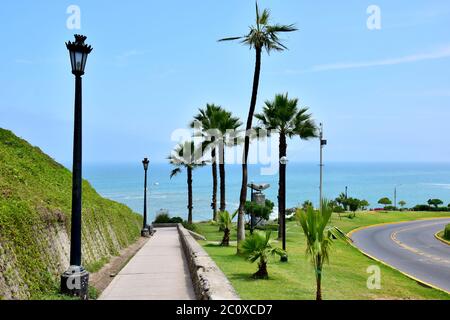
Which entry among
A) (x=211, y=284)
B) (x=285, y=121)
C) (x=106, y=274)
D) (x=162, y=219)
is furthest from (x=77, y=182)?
(x=162, y=219)

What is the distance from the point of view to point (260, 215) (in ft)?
135

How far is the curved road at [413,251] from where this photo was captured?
823 inches

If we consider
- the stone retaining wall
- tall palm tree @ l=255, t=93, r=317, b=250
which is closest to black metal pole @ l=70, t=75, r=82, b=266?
the stone retaining wall

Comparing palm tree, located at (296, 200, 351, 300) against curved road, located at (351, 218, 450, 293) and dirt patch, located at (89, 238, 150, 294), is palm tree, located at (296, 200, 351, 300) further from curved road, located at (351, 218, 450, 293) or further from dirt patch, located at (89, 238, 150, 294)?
curved road, located at (351, 218, 450, 293)

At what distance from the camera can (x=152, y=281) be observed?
12.9 metres

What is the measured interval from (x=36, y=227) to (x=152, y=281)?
3731mm

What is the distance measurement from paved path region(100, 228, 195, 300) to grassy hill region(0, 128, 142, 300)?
4.60 feet

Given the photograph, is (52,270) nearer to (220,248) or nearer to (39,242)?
(39,242)

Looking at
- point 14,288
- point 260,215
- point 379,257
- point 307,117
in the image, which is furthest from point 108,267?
point 260,215

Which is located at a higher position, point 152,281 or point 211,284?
point 211,284

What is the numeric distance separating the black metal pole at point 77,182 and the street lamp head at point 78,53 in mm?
177

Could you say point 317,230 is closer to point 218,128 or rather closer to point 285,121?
point 285,121
